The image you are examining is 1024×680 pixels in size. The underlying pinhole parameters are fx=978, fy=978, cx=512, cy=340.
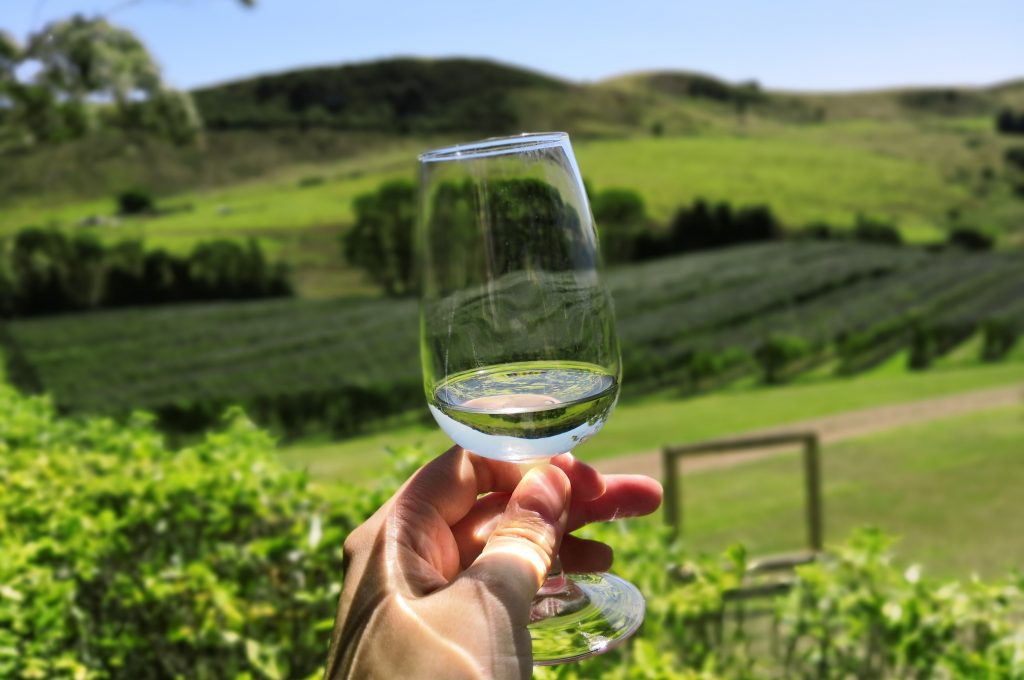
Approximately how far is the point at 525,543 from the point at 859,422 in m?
22.2

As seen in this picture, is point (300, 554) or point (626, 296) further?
point (626, 296)

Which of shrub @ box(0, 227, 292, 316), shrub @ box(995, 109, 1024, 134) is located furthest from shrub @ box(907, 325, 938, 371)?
shrub @ box(995, 109, 1024, 134)

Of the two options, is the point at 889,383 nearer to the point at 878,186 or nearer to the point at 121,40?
the point at 121,40

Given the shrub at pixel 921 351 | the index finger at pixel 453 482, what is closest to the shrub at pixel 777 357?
the shrub at pixel 921 351

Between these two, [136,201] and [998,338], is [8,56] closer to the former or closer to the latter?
[136,201]

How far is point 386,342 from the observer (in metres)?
35.2

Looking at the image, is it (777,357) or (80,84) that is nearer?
(80,84)

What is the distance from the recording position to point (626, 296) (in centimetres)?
4344

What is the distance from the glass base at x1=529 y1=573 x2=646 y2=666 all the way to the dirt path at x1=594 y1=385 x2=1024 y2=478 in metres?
15.6

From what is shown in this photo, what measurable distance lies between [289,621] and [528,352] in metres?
1.45

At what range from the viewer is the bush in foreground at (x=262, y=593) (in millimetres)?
2268

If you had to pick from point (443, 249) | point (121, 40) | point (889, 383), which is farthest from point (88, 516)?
Result: point (889, 383)

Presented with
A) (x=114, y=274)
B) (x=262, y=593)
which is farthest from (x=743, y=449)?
(x=114, y=274)

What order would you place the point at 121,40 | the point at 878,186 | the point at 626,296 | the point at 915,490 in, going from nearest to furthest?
the point at 915,490 < the point at 121,40 < the point at 626,296 < the point at 878,186
